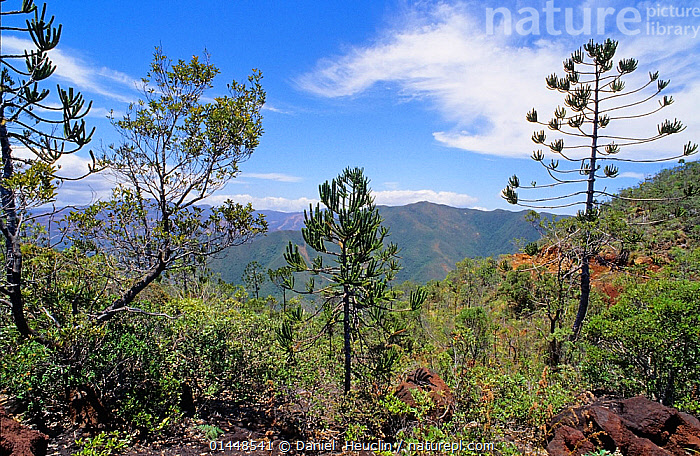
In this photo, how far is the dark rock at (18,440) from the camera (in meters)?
3.80

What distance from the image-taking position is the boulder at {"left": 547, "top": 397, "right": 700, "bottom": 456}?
476cm

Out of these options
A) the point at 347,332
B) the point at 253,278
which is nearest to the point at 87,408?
the point at 347,332

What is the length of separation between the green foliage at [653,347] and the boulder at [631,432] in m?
1.04

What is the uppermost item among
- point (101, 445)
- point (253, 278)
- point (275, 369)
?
point (275, 369)

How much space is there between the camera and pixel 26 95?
12.3ft

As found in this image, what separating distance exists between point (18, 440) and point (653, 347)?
944cm

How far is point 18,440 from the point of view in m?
3.95

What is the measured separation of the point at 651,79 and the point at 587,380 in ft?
23.3

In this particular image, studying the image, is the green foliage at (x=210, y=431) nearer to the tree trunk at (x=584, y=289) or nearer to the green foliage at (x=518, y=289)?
the tree trunk at (x=584, y=289)

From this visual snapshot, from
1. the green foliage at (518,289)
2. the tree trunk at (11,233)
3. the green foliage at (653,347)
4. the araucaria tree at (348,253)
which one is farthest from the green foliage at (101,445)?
the green foliage at (518,289)

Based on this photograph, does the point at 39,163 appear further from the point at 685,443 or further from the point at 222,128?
the point at 685,443

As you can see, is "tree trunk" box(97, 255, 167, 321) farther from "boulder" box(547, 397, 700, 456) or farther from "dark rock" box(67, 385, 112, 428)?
"boulder" box(547, 397, 700, 456)

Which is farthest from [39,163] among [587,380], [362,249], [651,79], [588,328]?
[651,79]

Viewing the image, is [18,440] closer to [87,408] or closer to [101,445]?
[101,445]
